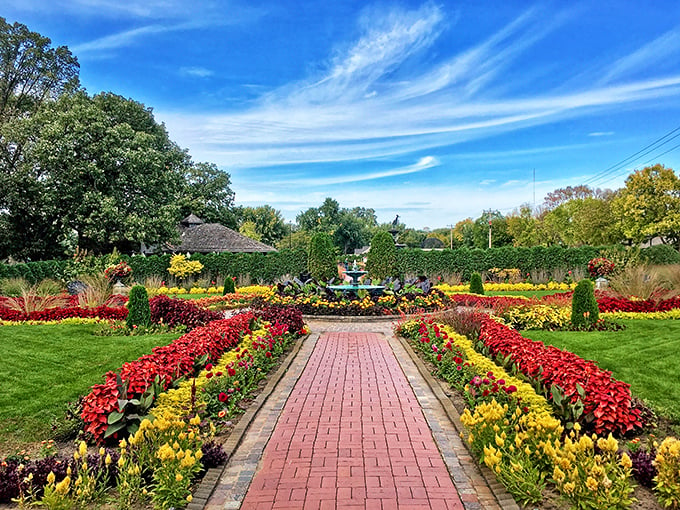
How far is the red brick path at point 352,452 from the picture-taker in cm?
334

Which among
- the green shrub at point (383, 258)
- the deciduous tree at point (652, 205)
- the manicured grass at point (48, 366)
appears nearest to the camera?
the manicured grass at point (48, 366)

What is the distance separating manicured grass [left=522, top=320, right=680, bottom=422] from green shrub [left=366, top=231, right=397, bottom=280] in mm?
11636

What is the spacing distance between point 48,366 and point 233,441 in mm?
3823

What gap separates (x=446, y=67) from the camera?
12750 millimetres

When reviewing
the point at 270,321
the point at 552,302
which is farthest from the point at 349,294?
the point at 552,302

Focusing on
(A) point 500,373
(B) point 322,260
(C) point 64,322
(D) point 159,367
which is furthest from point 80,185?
(A) point 500,373

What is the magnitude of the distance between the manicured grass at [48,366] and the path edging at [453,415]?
4.25 meters

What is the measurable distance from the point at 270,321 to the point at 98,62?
11.0m

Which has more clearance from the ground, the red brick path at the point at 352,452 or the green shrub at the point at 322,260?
the green shrub at the point at 322,260

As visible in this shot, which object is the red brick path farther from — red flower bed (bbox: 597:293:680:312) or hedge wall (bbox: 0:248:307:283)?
hedge wall (bbox: 0:248:307:283)

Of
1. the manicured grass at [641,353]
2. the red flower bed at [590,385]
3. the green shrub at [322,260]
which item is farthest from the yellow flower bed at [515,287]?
the red flower bed at [590,385]

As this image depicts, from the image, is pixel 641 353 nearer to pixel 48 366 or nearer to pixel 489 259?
pixel 48 366

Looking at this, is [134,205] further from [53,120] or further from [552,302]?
[552,302]

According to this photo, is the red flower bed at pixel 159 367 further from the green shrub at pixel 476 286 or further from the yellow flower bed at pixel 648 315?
the green shrub at pixel 476 286
